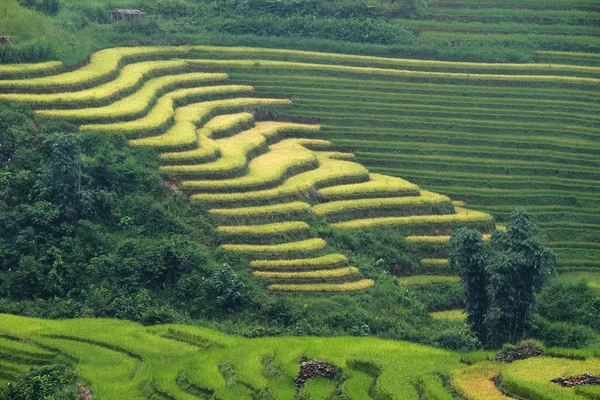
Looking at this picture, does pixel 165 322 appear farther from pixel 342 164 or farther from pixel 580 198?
pixel 580 198

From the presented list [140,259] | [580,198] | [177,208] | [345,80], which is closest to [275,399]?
[140,259]

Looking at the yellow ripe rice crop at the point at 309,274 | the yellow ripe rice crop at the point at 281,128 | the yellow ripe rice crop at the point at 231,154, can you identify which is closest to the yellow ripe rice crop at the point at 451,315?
the yellow ripe rice crop at the point at 309,274

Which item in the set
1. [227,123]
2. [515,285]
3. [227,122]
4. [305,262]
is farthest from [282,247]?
[227,122]

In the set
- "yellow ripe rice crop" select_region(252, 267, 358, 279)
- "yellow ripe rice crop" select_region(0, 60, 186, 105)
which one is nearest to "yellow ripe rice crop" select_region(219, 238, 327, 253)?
"yellow ripe rice crop" select_region(252, 267, 358, 279)

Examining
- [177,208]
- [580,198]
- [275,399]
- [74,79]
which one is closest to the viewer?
[275,399]

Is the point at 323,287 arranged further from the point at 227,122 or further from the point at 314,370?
the point at 227,122

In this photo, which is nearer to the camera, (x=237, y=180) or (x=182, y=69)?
(x=237, y=180)

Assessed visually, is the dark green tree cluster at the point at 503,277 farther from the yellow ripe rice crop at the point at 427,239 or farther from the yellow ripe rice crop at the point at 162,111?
the yellow ripe rice crop at the point at 162,111
